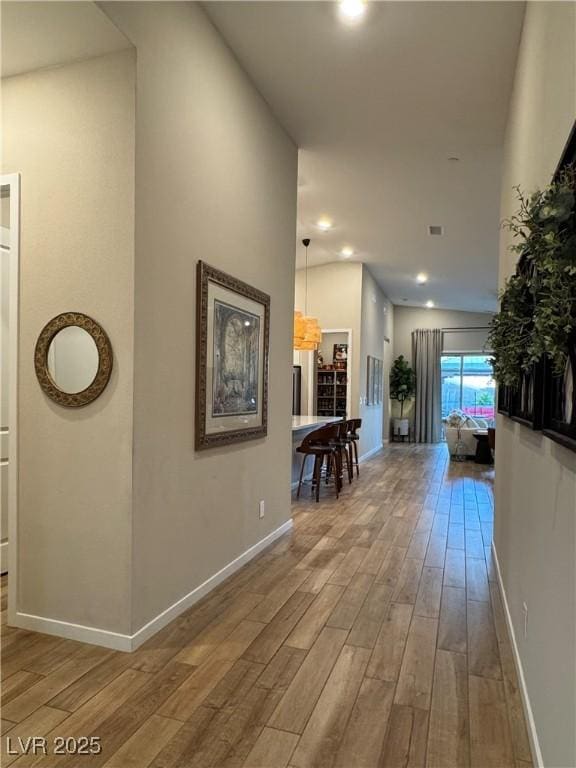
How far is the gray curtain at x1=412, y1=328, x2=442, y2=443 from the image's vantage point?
41.3 ft

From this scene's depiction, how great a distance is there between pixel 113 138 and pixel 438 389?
11.2 meters

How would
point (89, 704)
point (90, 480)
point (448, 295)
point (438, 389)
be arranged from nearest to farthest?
point (89, 704), point (90, 480), point (448, 295), point (438, 389)

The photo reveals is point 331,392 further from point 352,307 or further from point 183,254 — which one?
point 183,254

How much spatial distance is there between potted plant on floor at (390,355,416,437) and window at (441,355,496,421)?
37.6 inches

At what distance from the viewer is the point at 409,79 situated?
3.48m

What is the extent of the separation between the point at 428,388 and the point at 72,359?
11085mm

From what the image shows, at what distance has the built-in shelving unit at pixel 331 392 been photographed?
898cm

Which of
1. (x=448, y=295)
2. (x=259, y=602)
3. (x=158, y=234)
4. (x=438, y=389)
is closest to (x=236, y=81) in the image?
(x=158, y=234)

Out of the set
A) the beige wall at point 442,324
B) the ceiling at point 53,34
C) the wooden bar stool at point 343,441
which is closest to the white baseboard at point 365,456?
the wooden bar stool at point 343,441

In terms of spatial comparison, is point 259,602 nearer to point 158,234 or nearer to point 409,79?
point 158,234

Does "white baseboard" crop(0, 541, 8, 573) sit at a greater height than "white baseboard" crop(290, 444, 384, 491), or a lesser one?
greater

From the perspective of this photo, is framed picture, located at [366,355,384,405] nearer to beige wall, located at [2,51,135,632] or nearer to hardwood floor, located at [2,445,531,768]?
hardwood floor, located at [2,445,531,768]

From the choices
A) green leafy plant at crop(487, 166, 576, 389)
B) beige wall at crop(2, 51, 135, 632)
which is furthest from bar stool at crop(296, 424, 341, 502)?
green leafy plant at crop(487, 166, 576, 389)

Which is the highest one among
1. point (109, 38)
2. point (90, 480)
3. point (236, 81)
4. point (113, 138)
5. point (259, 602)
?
point (236, 81)
